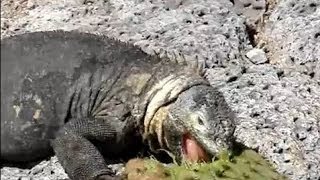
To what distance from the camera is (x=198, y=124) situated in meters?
4.97

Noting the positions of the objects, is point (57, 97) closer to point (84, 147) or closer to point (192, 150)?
point (84, 147)

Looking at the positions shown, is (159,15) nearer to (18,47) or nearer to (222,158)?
(18,47)

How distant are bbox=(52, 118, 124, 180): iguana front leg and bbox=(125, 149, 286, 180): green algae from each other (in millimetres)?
240

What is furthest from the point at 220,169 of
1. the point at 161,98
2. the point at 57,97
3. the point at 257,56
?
the point at 257,56

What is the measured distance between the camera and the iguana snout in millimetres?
4871

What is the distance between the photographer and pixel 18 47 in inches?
209

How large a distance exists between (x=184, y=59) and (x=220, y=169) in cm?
95

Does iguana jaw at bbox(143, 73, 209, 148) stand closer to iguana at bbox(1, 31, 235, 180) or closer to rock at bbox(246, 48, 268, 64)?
iguana at bbox(1, 31, 235, 180)

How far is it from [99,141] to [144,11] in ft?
4.31

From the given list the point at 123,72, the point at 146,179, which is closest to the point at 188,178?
the point at 146,179

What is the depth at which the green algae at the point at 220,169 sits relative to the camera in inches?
182

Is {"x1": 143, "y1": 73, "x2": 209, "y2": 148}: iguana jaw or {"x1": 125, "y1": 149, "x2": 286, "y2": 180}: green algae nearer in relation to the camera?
{"x1": 125, "y1": 149, "x2": 286, "y2": 180}: green algae

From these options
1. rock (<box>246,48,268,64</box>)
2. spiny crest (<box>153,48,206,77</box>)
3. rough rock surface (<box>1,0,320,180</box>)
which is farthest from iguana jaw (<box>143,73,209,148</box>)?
rock (<box>246,48,268,64</box>)

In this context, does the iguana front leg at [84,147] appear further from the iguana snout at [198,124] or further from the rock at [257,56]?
the rock at [257,56]
